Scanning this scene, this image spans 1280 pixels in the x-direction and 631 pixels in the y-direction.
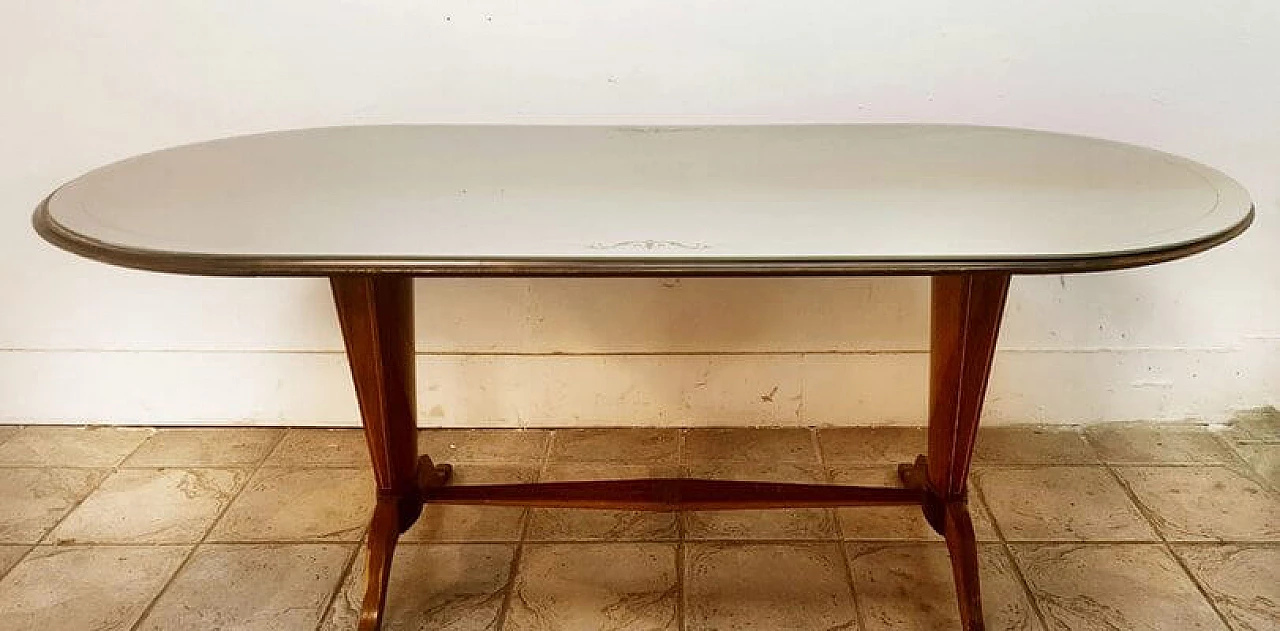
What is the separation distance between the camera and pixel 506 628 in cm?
179

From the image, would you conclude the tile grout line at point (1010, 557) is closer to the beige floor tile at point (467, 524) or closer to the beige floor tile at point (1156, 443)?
the beige floor tile at point (1156, 443)

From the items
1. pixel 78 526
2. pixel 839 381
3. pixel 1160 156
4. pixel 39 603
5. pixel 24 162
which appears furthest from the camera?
pixel 839 381

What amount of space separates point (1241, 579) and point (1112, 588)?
0.84 ft

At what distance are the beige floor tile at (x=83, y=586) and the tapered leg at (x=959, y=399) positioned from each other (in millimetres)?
1497

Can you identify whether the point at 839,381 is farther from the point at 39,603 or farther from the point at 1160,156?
the point at 39,603

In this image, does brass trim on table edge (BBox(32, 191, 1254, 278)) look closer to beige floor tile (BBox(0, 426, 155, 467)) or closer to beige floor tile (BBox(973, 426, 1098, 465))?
beige floor tile (BBox(973, 426, 1098, 465))

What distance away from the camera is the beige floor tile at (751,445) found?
2.34m

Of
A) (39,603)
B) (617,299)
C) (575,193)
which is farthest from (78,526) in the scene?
(575,193)

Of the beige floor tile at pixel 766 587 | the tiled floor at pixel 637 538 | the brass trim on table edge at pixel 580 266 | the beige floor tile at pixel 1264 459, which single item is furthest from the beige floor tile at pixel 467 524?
the beige floor tile at pixel 1264 459

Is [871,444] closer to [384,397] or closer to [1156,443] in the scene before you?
[1156,443]

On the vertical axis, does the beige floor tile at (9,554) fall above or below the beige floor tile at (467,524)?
above

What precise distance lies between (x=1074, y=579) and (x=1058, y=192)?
0.83m

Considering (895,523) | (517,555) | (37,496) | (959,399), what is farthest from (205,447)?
(959,399)

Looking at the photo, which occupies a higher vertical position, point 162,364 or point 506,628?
point 162,364
